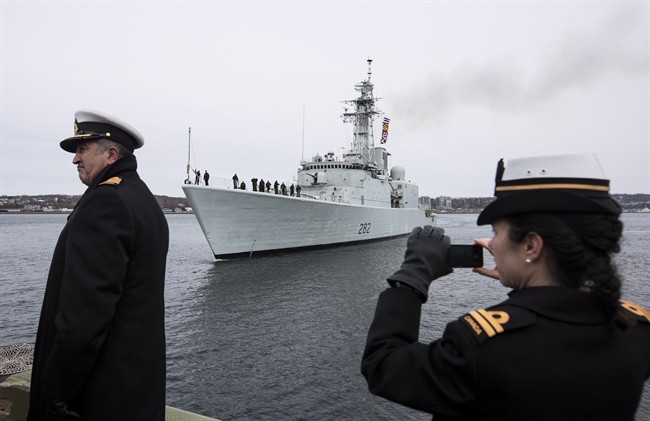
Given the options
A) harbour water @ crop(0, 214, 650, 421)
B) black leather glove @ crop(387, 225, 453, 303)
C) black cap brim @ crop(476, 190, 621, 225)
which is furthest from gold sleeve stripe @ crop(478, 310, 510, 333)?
harbour water @ crop(0, 214, 650, 421)

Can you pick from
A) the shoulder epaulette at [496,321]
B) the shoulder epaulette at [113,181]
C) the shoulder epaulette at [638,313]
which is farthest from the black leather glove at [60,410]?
the shoulder epaulette at [638,313]

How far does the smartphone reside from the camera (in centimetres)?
131

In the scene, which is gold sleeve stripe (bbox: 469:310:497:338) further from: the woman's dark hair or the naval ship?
the naval ship

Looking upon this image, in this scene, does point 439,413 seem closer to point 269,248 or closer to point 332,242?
point 269,248

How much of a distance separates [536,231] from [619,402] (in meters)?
0.48

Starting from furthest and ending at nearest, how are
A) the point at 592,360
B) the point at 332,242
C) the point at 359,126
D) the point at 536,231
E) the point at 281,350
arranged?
the point at 359,126 < the point at 332,242 < the point at 281,350 < the point at 536,231 < the point at 592,360

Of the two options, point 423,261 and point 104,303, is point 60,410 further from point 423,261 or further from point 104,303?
point 423,261

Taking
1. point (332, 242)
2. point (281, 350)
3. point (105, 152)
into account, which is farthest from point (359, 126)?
point (105, 152)

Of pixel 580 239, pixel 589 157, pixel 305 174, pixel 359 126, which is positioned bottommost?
pixel 580 239

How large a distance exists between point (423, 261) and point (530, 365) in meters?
0.41

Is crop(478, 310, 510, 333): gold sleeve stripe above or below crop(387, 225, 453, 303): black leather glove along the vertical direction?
below

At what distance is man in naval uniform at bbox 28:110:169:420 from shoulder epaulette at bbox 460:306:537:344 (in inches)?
57.3

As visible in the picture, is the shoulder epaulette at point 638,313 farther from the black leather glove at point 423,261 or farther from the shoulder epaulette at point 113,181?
the shoulder epaulette at point 113,181

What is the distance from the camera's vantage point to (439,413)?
42.9 inches
